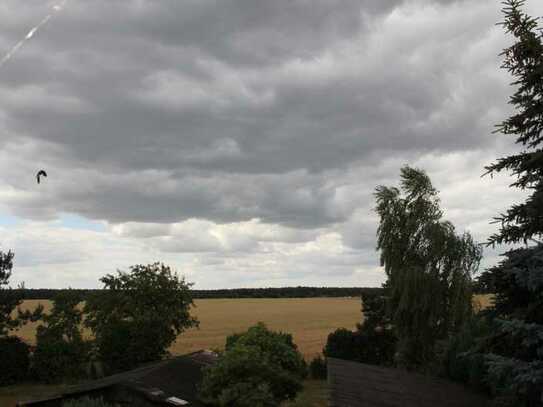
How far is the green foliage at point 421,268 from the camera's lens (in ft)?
140

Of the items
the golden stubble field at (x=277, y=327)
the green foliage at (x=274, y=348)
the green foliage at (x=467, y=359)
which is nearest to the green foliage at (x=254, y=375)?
the green foliage at (x=274, y=348)

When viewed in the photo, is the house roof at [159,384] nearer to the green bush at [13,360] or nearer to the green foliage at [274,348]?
the green foliage at [274,348]

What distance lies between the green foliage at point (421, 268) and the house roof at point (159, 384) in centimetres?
1554

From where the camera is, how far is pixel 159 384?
33062 millimetres

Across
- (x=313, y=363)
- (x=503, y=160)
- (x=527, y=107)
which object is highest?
(x=527, y=107)

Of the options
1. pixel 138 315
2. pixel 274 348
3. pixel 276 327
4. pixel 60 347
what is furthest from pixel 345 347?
pixel 276 327

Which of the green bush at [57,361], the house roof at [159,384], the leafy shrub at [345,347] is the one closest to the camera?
the house roof at [159,384]

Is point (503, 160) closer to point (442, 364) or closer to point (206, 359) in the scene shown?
point (442, 364)

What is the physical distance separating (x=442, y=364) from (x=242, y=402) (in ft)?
34.8

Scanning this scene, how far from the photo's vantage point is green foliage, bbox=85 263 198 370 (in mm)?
50969

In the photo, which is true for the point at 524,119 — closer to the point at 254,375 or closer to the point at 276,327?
the point at 254,375

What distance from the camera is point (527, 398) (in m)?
17.3

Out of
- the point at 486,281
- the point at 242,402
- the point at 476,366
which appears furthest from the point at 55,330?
the point at 486,281

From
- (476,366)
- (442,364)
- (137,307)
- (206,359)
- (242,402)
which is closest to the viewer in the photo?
(476,366)
